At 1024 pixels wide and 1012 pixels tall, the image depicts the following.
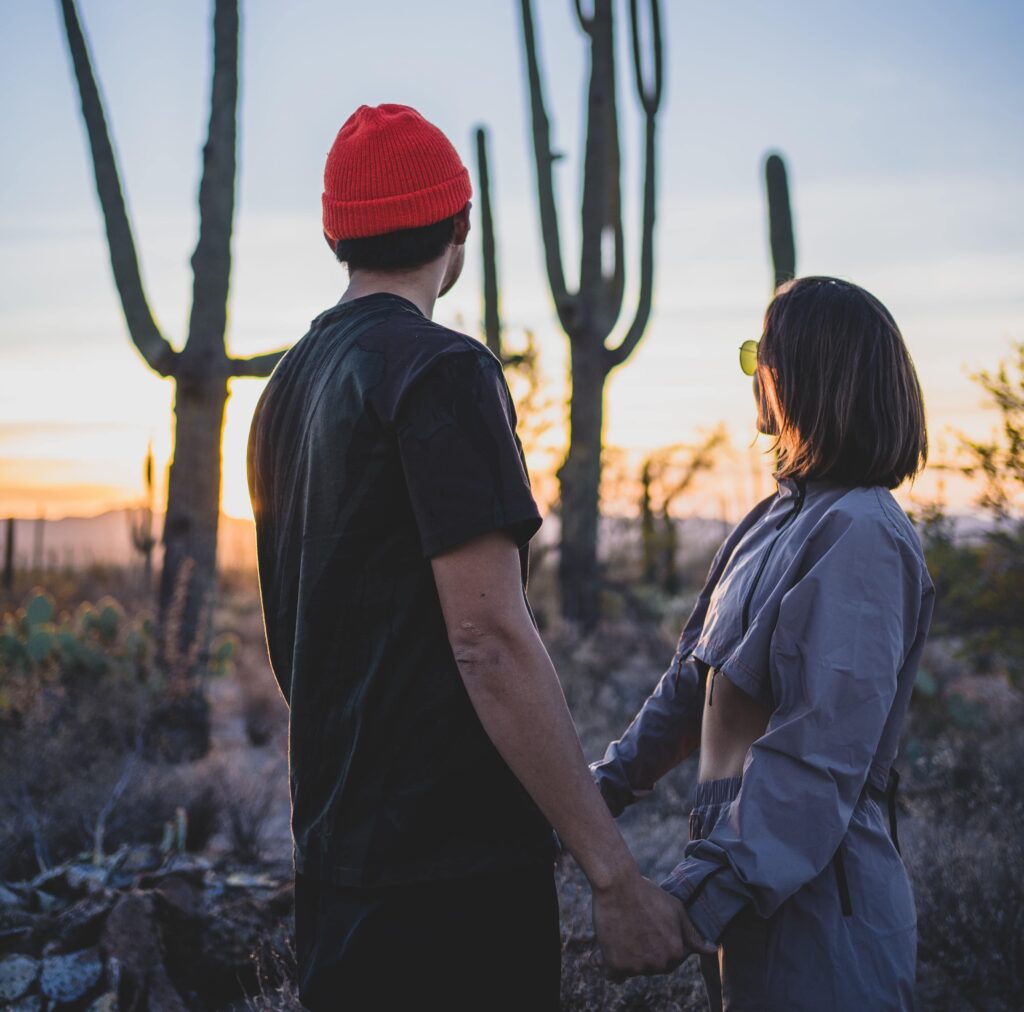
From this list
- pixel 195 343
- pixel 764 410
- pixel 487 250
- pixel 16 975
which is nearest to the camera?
pixel 764 410

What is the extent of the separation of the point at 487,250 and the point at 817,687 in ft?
38.4

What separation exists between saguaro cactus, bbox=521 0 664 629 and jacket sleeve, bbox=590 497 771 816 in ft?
29.9

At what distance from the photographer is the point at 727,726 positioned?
196 centimetres

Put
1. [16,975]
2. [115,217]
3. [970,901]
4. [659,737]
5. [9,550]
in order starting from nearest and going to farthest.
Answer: [659,737] → [16,975] → [970,901] → [115,217] → [9,550]

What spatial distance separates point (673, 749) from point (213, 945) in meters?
2.16

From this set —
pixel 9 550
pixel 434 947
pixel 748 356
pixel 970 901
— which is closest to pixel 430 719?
pixel 434 947

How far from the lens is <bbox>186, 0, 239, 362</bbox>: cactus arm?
7.62 m

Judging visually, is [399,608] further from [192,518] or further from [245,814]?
[192,518]

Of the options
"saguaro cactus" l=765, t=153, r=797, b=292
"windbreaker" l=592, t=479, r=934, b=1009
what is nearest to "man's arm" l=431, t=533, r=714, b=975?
"windbreaker" l=592, t=479, r=934, b=1009

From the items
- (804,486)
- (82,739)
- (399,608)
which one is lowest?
(82,739)

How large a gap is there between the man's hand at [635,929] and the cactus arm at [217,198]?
21.6 ft

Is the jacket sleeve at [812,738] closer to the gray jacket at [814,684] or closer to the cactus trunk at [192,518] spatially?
the gray jacket at [814,684]

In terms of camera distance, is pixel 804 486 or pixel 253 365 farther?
pixel 253 365

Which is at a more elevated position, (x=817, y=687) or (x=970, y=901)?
(x=817, y=687)
